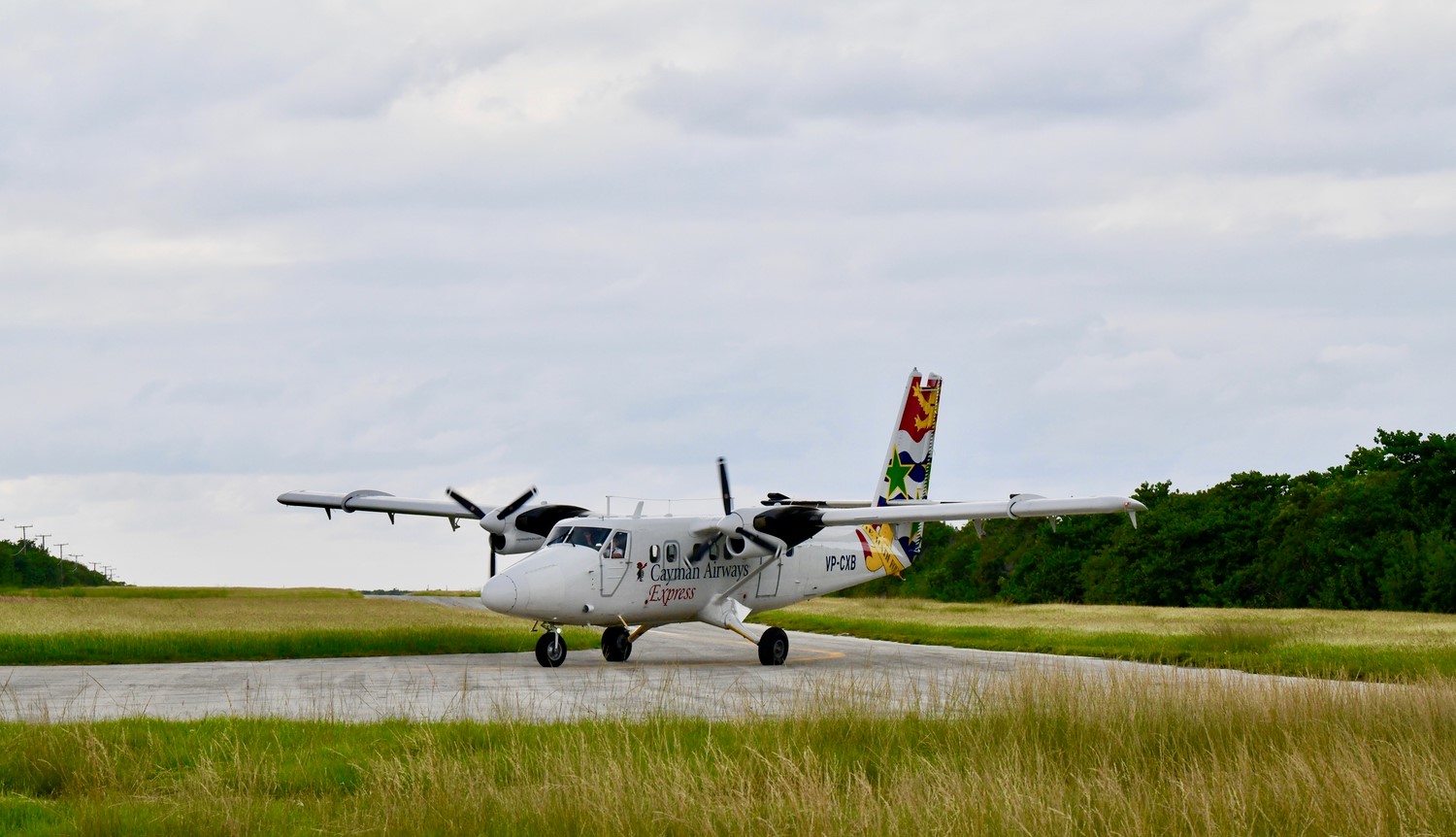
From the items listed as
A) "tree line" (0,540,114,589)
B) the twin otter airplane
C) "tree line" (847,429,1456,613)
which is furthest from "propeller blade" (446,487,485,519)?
"tree line" (0,540,114,589)

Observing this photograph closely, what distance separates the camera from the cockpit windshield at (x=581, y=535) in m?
26.9

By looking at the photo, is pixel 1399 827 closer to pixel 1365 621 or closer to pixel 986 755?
pixel 986 755

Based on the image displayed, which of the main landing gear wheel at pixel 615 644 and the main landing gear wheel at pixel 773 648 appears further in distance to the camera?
the main landing gear wheel at pixel 615 644

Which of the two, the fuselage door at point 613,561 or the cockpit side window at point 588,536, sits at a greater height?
the cockpit side window at point 588,536

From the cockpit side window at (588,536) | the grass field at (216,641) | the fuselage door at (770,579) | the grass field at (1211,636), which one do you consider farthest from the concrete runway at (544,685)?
the grass field at (1211,636)

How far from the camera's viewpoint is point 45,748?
12219 mm

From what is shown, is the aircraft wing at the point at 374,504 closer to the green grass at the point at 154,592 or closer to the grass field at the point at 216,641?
the grass field at the point at 216,641

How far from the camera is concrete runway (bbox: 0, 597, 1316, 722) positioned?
51.9ft

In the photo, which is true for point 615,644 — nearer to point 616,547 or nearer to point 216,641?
point 616,547

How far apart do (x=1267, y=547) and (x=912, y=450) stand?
43868mm

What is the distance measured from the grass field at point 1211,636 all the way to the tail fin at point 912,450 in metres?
4.07

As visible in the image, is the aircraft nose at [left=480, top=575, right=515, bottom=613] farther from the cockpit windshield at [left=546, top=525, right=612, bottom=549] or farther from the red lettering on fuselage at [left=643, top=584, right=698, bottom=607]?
the red lettering on fuselage at [left=643, top=584, right=698, bottom=607]

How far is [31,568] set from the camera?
143250mm

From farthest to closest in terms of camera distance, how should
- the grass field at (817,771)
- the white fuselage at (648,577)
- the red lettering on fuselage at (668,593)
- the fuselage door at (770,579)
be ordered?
the fuselage door at (770,579) → the red lettering on fuselage at (668,593) → the white fuselage at (648,577) → the grass field at (817,771)
